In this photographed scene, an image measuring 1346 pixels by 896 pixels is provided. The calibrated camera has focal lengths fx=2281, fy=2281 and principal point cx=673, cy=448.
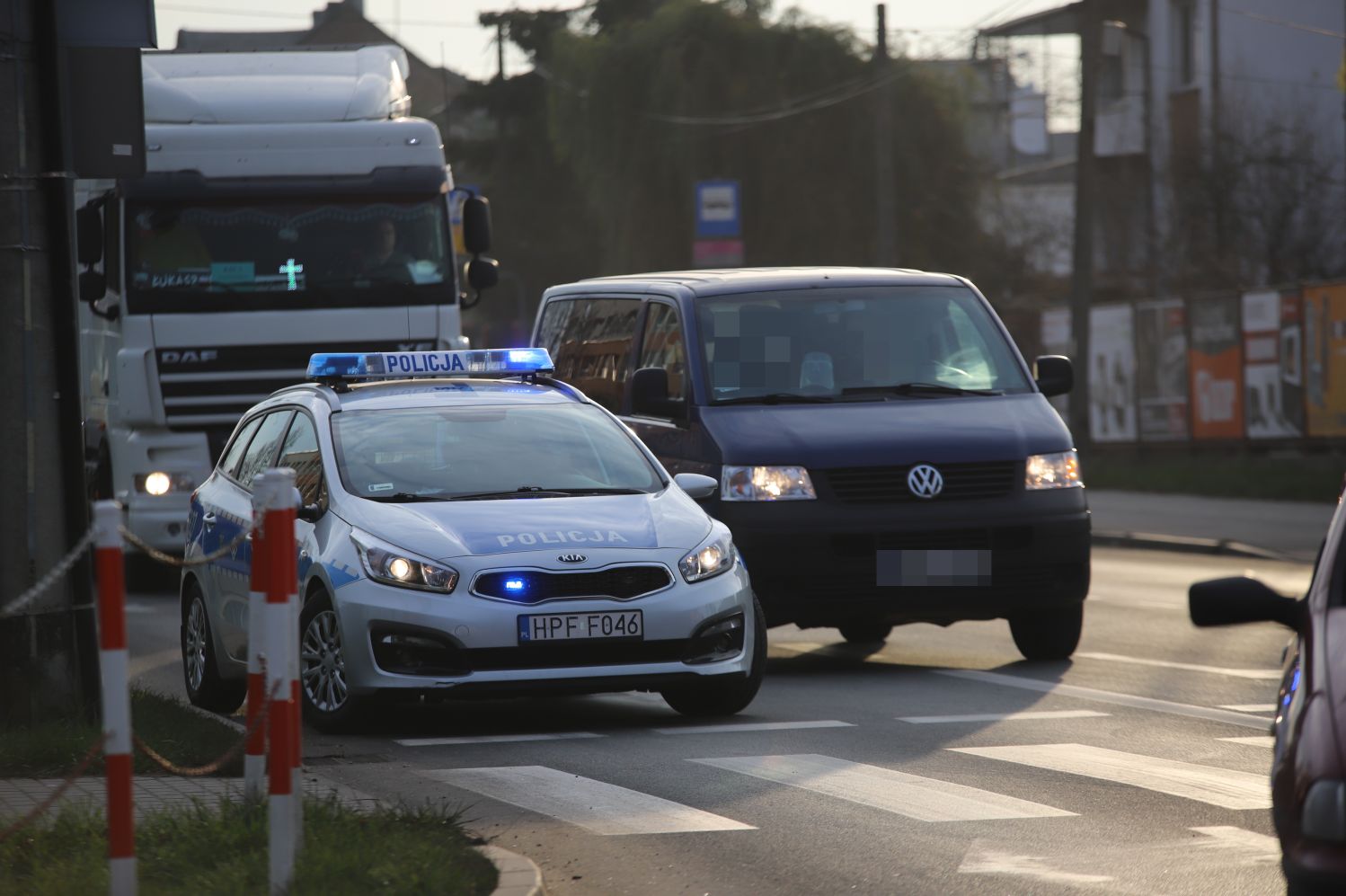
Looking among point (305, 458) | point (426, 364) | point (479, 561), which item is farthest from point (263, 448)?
point (479, 561)

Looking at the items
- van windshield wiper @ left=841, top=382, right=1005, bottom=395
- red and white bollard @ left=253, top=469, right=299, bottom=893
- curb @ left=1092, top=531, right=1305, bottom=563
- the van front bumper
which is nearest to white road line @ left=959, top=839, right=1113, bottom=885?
red and white bollard @ left=253, top=469, right=299, bottom=893

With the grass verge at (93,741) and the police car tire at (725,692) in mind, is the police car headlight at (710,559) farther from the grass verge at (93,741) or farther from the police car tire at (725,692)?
the grass verge at (93,741)

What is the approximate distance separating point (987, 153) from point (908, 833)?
1681 inches

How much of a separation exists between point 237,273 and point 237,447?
17.9 ft

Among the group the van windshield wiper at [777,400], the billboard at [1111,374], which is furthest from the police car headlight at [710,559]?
the billboard at [1111,374]

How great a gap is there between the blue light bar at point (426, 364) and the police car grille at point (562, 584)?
72.5 inches

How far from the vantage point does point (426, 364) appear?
35.9ft

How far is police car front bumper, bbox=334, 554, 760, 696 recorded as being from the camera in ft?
29.2

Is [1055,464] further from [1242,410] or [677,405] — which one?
[1242,410]

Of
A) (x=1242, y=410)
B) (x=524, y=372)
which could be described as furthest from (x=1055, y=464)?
(x=1242, y=410)

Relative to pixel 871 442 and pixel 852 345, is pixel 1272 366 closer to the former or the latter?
pixel 852 345

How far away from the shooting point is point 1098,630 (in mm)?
14008

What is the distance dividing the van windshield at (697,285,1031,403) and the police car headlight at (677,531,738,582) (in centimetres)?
250

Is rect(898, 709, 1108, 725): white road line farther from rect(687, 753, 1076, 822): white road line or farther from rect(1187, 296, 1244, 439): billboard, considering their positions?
rect(1187, 296, 1244, 439): billboard
